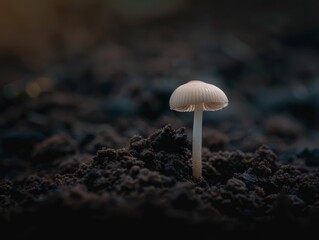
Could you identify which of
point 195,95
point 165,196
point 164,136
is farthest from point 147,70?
point 165,196

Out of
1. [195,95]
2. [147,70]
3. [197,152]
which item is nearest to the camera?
[195,95]

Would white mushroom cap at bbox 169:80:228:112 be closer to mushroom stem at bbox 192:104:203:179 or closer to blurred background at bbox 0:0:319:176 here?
mushroom stem at bbox 192:104:203:179

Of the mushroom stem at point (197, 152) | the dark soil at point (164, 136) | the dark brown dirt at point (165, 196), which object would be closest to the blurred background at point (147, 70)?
the dark soil at point (164, 136)

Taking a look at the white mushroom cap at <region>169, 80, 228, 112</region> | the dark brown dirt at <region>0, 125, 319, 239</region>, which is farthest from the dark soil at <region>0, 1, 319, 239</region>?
the white mushroom cap at <region>169, 80, 228, 112</region>

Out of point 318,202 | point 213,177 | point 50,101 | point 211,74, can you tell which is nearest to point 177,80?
point 211,74

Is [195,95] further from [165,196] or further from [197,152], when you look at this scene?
[165,196]
